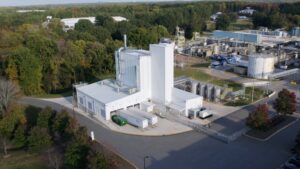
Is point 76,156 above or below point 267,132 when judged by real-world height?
above

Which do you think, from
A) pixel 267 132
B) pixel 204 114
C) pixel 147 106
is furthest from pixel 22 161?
pixel 267 132

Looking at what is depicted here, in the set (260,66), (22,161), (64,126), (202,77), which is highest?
(260,66)

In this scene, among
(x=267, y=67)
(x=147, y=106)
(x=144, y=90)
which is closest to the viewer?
(x=147, y=106)

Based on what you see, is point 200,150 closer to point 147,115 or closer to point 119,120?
point 147,115

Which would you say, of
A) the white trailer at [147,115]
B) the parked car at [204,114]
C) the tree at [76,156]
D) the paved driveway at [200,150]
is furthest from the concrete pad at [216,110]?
the tree at [76,156]

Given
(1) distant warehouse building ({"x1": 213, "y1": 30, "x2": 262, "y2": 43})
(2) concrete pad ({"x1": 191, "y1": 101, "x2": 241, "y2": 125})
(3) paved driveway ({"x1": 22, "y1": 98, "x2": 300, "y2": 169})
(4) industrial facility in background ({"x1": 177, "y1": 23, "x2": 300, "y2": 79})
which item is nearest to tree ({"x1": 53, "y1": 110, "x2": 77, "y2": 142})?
(3) paved driveway ({"x1": 22, "y1": 98, "x2": 300, "y2": 169})

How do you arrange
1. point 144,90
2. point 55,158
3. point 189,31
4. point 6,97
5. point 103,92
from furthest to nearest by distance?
point 189,31 < point 103,92 < point 144,90 < point 6,97 < point 55,158

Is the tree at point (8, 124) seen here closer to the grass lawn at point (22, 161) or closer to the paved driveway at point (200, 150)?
the grass lawn at point (22, 161)

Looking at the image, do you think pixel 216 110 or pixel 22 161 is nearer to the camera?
pixel 22 161
